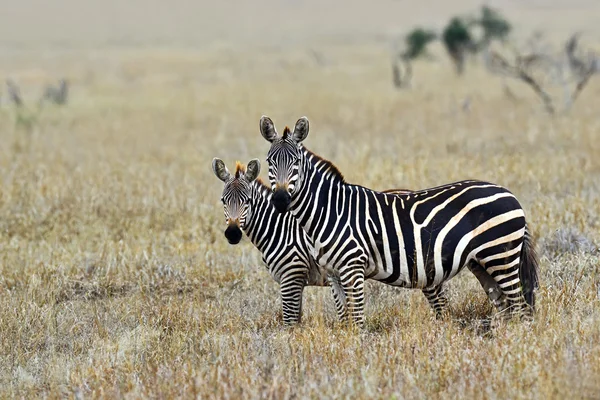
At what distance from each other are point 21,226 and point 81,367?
17.5 feet

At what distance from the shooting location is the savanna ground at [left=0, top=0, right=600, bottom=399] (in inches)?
215

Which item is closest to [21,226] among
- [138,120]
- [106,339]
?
[106,339]

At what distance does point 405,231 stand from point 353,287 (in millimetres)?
632

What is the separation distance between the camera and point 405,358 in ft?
18.7

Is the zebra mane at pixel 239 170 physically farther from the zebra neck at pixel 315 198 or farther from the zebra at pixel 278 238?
the zebra neck at pixel 315 198

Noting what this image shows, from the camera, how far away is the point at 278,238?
704 centimetres

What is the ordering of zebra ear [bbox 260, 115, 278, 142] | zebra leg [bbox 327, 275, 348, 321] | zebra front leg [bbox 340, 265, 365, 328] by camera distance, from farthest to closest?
zebra leg [bbox 327, 275, 348, 321] < zebra ear [bbox 260, 115, 278, 142] < zebra front leg [bbox 340, 265, 365, 328]

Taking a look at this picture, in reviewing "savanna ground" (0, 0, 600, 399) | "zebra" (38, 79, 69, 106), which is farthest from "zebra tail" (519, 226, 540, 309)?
"zebra" (38, 79, 69, 106)

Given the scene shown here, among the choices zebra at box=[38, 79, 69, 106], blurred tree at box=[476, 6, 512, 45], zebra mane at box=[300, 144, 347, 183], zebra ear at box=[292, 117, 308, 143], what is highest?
blurred tree at box=[476, 6, 512, 45]

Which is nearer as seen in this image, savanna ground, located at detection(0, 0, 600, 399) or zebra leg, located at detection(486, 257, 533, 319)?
savanna ground, located at detection(0, 0, 600, 399)

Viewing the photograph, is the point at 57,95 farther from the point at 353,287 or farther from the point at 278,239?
the point at 353,287

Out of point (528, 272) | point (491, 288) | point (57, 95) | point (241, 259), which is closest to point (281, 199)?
point (491, 288)

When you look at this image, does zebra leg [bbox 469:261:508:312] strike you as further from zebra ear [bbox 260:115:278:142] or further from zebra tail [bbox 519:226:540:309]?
zebra ear [bbox 260:115:278:142]

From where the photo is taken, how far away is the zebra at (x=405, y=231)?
6.35m
